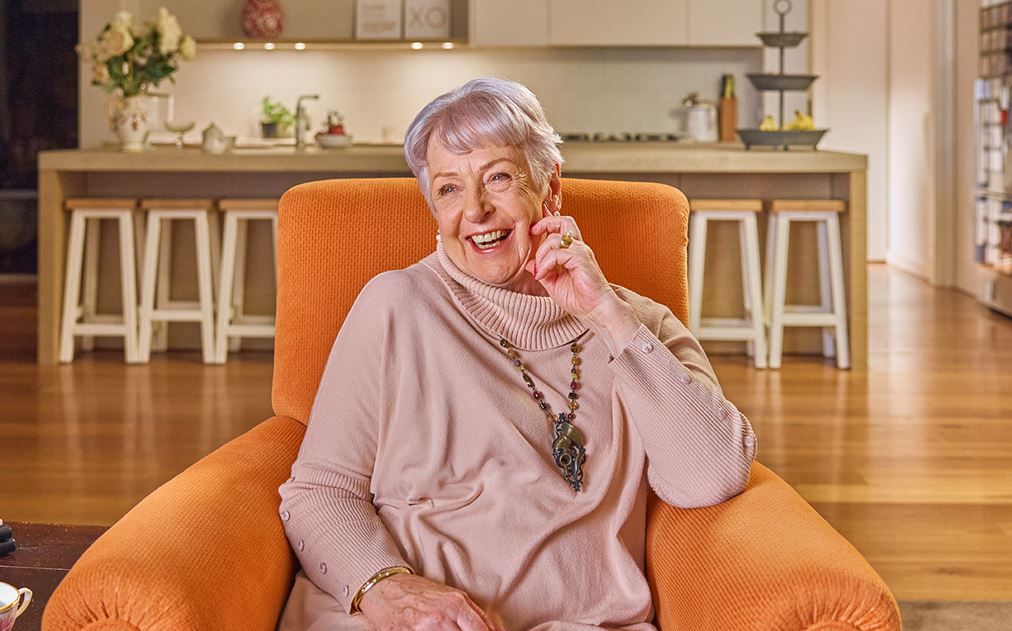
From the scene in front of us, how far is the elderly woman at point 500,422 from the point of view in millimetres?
1717

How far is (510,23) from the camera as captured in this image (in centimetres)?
785

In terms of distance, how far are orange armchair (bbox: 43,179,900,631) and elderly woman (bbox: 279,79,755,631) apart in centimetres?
7

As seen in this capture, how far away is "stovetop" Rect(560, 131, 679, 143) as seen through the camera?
314 inches

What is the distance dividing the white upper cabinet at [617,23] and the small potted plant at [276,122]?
65.3 inches

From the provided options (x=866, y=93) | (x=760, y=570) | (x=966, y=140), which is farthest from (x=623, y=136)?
(x=760, y=570)

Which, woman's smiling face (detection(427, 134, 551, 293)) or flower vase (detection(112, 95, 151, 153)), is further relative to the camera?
flower vase (detection(112, 95, 151, 153))

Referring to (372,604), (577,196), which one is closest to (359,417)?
A: (372,604)

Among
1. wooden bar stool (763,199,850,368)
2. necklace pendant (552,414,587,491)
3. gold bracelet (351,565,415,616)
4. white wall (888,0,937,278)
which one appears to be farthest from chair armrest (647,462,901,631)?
white wall (888,0,937,278)

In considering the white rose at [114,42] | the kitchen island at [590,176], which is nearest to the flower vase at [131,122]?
the kitchen island at [590,176]

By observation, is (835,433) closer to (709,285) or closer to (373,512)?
(709,285)

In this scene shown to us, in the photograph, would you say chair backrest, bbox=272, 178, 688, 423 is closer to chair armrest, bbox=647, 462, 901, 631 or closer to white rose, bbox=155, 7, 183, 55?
chair armrest, bbox=647, 462, 901, 631

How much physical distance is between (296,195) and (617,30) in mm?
5977

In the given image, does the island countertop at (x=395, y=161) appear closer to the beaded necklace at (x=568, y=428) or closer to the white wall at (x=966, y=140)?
the white wall at (x=966, y=140)

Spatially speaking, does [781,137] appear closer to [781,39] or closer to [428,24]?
[781,39]
